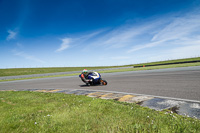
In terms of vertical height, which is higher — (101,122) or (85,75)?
(85,75)

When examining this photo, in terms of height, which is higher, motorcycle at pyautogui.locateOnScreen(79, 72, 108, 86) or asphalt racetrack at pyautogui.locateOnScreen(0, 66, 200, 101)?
motorcycle at pyautogui.locateOnScreen(79, 72, 108, 86)

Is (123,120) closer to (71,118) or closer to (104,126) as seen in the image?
(104,126)

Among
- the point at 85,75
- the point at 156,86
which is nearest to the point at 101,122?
the point at 156,86

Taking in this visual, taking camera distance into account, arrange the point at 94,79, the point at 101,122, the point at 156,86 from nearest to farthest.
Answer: the point at 101,122
the point at 156,86
the point at 94,79

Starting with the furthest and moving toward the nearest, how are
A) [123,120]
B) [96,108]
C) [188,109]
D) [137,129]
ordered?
1. [96,108]
2. [188,109]
3. [123,120]
4. [137,129]

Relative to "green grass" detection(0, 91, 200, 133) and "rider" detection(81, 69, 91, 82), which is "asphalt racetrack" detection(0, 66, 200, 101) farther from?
"green grass" detection(0, 91, 200, 133)

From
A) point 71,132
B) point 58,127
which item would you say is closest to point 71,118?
point 58,127

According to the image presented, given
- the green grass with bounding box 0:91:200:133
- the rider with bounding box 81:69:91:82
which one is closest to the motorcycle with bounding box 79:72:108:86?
the rider with bounding box 81:69:91:82

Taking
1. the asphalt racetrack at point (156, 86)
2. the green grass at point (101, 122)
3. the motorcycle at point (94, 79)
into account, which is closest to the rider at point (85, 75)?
the motorcycle at point (94, 79)

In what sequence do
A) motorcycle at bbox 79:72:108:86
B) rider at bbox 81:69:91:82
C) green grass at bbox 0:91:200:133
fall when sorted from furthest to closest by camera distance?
rider at bbox 81:69:91:82, motorcycle at bbox 79:72:108:86, green grass at bbox 0:91:200:133

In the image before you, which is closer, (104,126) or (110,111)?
(104,126)

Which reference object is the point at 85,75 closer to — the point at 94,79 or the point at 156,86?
the point at 94,79

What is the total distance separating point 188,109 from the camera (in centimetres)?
385

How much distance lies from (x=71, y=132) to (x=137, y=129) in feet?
4.65
